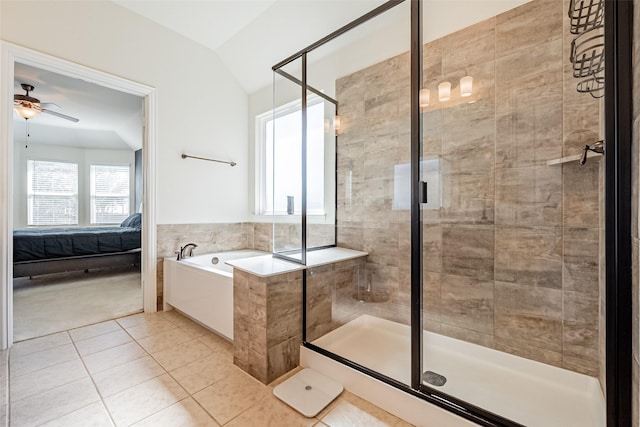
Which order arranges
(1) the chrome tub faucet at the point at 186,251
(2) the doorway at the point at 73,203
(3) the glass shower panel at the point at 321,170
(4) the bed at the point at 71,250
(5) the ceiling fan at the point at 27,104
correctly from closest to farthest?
(3) the glass shower panel at the point at 321,170 → (1) the chrome tub faucet at the point at 186,251 → (2) the doorway at the point at 73,203 → (5) the ceiling fan at the point at 27,104 → (4) the bed at the point at 71,250

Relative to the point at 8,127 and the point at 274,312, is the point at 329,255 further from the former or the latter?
the point at 8,127

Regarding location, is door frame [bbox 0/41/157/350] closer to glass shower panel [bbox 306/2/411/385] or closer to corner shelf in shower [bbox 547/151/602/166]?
glass shower panel [bbox 306/2/411/385]

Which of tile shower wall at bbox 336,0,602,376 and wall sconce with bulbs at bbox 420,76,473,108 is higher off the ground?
wall sconce with bulbs at bbox 420,76,473,108

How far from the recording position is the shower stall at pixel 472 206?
4.23 ft

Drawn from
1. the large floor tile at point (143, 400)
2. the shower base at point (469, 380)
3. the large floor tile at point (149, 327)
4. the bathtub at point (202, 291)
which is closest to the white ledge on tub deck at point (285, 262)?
the bathtub at point (202, 291)

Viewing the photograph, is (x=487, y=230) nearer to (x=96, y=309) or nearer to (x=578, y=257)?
(x=578, y=257)

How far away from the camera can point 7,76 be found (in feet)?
6.24

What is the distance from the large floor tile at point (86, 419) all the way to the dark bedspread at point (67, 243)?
3347 mm

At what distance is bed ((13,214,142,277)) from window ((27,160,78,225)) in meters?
2.03

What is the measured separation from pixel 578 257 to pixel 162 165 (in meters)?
3.35

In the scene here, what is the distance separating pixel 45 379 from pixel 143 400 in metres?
0.71

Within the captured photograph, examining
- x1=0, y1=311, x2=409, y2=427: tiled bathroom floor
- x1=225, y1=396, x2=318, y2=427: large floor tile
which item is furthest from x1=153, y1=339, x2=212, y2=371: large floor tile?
x1=225, y1=396, x2=318, y2=427: large floor tile

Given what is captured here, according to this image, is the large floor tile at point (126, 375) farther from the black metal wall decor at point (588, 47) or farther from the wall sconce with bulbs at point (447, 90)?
the black metal wall decor at point (588, 47)

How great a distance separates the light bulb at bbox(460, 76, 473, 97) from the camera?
5.91ft
